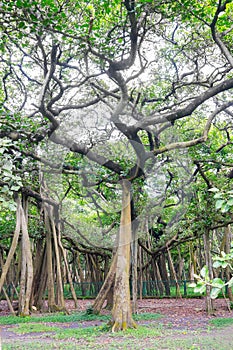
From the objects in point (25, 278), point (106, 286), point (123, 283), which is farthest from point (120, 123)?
point (25, 278)

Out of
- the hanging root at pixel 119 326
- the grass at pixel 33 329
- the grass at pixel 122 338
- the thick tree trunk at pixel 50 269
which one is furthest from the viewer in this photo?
the thick tree trunk at pixel 50 269

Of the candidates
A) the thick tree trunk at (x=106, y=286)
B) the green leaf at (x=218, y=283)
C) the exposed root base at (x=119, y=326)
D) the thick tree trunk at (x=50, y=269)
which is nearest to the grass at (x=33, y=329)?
the exposed root base at (x=119, y=326)

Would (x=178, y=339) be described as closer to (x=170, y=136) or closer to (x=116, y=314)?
(x=116, y=314)

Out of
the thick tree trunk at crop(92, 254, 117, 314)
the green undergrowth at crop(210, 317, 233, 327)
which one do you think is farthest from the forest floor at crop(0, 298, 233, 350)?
the thick tree trunk at crop(92, 254, 117, 314)

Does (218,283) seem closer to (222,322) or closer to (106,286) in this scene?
(222,322)

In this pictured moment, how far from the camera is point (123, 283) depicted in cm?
799

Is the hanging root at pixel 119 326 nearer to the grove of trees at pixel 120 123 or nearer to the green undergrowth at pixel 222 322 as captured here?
the grove of trees at pixel 120 123

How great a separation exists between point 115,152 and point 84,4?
10.5 feet

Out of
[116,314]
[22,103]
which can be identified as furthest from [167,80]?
[116,314]

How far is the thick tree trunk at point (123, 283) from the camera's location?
7777mm

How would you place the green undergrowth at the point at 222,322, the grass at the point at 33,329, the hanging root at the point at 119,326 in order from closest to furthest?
1. the hanging root at the point at 119,326
2. the grass at the point at 33,329
3. the green undergrowth at the point at 222,322

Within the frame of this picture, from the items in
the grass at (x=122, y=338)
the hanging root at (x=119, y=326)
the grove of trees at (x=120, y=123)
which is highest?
the grove of trees at (x=120, y=123)

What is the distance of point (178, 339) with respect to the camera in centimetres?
676

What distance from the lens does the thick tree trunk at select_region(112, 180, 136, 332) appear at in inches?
306
